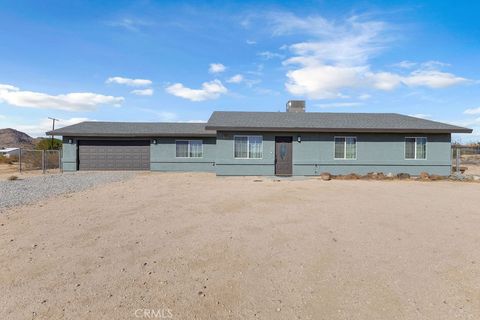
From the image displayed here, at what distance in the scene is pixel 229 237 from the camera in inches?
202

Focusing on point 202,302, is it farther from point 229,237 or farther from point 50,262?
point 50,262

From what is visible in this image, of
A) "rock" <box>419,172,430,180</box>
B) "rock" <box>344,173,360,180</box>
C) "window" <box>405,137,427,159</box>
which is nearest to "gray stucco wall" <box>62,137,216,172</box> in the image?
"rock" <box>344,173,360,180</box>

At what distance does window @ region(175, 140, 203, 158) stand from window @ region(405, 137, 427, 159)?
40.5 ft

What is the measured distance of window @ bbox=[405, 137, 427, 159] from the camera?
15875 mm

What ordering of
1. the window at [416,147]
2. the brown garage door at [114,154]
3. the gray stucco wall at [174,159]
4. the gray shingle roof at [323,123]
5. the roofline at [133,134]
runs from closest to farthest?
the gray shingle roof at [323,123], the window at [416,147], the roofline at [133,134], the gray stucco wall at [174,159], the brown garage door at [114,154]

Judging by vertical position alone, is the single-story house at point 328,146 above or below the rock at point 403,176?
above

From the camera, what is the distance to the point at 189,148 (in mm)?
18469

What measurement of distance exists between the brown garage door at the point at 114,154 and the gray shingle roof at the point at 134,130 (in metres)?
0.74

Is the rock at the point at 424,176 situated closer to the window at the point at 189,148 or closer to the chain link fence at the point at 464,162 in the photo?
the chain link fence at the point at 464,162

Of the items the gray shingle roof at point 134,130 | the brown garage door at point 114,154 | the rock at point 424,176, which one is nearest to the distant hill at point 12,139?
the gray shingle roof at point 134,130

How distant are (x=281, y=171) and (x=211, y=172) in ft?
15.6

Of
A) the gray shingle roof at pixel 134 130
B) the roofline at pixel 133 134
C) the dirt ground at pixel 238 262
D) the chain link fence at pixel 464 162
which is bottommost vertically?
the dirt ground at pixel 238 262

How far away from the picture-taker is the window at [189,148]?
1842 centimetres

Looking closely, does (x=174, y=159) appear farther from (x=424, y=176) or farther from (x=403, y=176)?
(x=424, y=176)
